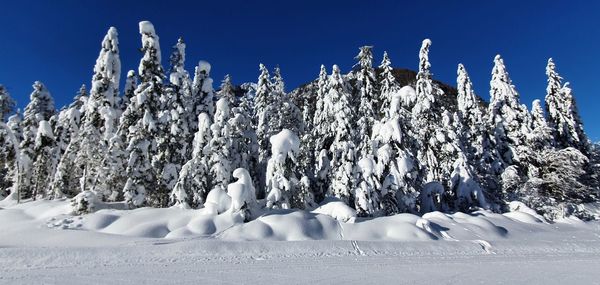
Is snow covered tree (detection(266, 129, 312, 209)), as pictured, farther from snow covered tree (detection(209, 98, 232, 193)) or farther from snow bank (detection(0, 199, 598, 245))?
snow covered tree (detection(209, 98, 232, 193))

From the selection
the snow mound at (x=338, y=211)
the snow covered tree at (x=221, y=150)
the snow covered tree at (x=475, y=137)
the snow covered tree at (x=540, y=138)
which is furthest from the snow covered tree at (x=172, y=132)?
the snow covered tree at (x=540, y=138)

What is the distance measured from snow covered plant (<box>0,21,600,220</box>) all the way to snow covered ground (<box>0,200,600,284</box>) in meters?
1.90

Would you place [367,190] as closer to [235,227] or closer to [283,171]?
[283,171]

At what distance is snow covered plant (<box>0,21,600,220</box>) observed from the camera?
1967 centimetres

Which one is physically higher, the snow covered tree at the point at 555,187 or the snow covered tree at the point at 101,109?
the snow covered tree at the point at 101,109

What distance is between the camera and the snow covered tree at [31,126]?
28.9 metres

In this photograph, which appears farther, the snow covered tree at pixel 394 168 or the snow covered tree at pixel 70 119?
the snow covered tree at pixel 70 119

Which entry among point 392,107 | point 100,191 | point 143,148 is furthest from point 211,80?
point 392,107

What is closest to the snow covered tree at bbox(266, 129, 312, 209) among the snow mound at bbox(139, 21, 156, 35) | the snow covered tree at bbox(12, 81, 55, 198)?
the snow mound at bbox(139, 21, 156, 35)

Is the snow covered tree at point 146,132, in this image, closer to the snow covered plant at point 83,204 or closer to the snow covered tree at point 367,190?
the snow covered plant at point 83,204

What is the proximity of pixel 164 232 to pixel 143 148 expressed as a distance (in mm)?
7106

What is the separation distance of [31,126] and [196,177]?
20674 millimetres

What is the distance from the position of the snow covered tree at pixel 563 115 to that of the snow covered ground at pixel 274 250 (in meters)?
21.7

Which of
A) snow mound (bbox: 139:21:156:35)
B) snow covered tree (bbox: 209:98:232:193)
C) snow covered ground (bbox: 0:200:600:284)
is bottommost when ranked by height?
snow covered ground (bbox: 0:200:600:284)
